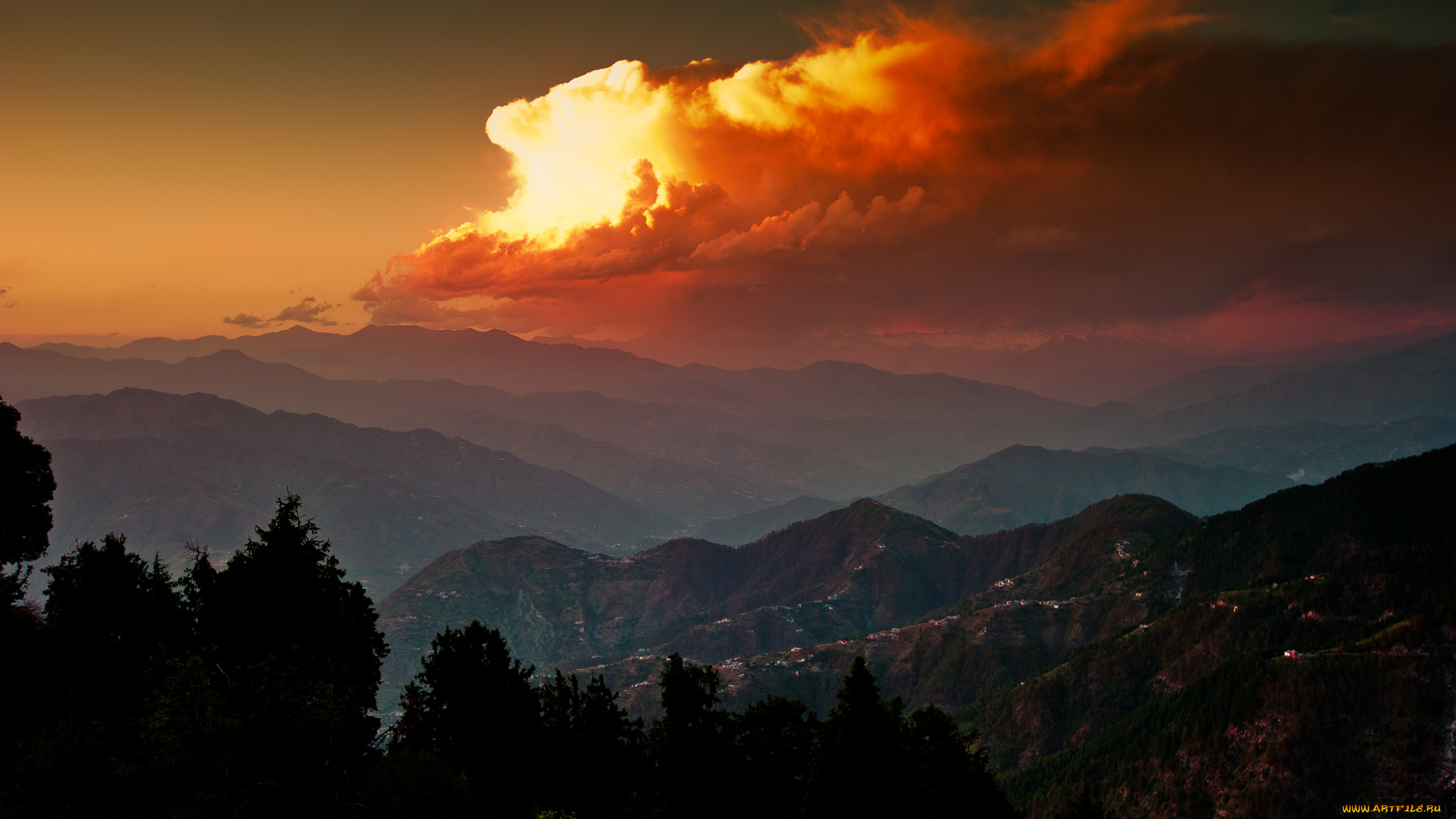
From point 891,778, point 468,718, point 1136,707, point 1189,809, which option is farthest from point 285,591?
point 1136,707

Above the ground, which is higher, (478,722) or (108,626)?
(108,626)

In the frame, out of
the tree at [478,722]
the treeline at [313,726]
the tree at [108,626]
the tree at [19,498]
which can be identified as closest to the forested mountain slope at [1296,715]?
the treeline at [313,726]

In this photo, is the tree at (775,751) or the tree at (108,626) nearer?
the tree at (108,626)

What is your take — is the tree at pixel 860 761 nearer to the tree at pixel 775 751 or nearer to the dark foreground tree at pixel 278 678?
the tree at pixel 775 751

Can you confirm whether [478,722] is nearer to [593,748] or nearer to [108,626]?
[593,748]

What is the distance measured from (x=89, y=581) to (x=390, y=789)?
2699 centimetres

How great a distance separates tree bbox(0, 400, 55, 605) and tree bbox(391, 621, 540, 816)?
29345mm

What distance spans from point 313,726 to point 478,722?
28580 mm

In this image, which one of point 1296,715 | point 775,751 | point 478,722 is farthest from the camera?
point 1296,715

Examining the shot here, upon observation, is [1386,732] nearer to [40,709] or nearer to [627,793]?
[627,793]

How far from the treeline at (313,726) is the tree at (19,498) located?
174 millimetres

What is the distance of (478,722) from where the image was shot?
66938mm

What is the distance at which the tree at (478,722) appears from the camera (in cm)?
6488

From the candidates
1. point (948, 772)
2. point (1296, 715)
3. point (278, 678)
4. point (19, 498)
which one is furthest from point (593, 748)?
point (1296, 715)
